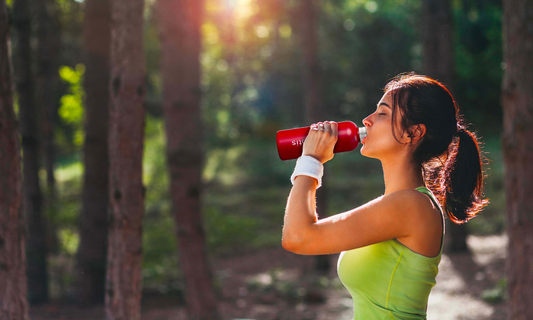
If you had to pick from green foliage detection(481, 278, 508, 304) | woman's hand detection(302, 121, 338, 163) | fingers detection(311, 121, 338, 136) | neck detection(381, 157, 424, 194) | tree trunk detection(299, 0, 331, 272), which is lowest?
green foliage detection(481, 278, 508, 304)

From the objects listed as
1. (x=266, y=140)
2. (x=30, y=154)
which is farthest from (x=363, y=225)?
(x=266, y=140)

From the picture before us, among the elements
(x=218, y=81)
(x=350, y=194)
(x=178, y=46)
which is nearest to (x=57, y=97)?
(x=218, y=81)

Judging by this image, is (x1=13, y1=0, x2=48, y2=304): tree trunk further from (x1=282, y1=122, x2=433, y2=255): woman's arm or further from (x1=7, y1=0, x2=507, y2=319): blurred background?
(x1=282, y1=122, x2=433, y2=255): woman's arm

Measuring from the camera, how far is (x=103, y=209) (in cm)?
713

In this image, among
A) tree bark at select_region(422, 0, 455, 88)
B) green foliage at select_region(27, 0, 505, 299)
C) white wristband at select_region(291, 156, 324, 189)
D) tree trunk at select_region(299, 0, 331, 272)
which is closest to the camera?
white wristband at select_region(291, 156, 324, 189)

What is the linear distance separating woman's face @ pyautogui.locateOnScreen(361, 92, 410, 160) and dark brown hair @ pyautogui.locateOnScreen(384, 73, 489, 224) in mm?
26

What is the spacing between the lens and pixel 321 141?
80.7 inches

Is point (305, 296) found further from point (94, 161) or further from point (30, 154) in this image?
point (30, 154)

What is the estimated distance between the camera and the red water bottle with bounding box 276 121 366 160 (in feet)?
6.94

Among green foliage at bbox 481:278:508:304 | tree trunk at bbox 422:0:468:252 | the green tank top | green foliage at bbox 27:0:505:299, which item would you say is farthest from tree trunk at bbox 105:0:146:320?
tree trunk at bbox 422:0:468:252

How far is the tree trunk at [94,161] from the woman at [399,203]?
18.6 ft

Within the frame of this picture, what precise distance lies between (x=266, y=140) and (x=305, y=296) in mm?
19096

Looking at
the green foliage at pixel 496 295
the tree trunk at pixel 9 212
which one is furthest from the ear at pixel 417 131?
the green foliage at pixel 496 295

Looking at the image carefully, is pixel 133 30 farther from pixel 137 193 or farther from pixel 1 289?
pixel 1 289
